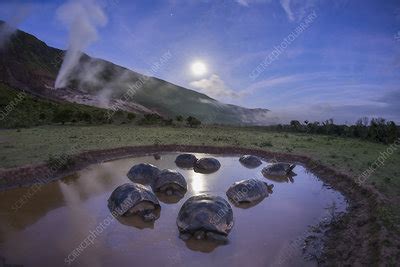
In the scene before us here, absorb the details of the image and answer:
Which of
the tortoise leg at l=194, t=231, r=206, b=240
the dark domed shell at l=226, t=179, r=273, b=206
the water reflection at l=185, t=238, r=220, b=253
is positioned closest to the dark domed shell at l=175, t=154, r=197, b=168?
the dark domed shell at l=226, t=179, r=273, b=206

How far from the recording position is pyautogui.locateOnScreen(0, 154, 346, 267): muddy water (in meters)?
10.4

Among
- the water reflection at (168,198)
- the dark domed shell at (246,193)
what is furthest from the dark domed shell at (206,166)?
the water reflection at (168,198)

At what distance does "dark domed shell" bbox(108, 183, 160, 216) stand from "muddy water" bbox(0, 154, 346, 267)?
422 millimetres

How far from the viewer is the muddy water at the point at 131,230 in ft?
34.0

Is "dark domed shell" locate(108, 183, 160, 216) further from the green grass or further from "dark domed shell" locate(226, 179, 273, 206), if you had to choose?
the green grass

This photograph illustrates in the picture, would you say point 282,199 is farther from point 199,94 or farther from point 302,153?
point 199,94

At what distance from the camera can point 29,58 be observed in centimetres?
11900

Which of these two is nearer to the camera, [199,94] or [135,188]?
[135,188]

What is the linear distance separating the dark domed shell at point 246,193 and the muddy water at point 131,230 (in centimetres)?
41

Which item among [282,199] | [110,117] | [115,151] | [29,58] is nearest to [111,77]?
[29,58]

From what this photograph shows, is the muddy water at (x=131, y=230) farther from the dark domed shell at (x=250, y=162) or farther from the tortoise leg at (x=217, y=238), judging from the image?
the dark domed shell at (x=250, y=162)

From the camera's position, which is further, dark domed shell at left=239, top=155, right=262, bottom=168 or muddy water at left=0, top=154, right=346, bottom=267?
dark domed shell at left=239, top=155, right=262, bottom=168

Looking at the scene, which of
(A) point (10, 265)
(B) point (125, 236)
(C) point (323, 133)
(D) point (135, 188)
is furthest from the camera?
(C) point (323, 133)

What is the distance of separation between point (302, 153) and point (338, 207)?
11.8m
